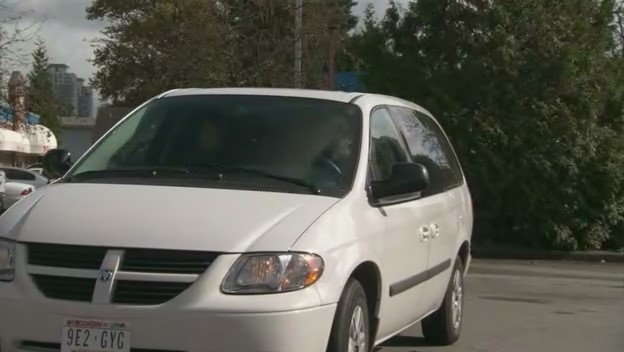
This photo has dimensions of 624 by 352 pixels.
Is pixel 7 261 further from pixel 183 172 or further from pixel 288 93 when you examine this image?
pixel 288 93

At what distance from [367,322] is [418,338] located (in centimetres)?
260

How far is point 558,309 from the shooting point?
10.4 m

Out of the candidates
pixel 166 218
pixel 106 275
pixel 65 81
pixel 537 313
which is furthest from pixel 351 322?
pixel 65 81

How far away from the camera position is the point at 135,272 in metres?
4.77

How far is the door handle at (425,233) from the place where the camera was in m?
6.52

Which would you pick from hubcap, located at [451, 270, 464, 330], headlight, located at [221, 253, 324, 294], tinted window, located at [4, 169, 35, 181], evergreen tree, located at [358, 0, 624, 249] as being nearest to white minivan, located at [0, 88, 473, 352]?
headlight, located at [221, 253, 324, 294]

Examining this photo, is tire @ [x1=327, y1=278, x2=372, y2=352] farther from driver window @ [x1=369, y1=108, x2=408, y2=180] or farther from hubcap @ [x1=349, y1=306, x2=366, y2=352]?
driver window @ [x1=369, y1=108, x2=408, y2=180]

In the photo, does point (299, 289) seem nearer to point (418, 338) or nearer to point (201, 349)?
point (201, 349)

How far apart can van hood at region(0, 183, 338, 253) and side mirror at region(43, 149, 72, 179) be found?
1176 mm

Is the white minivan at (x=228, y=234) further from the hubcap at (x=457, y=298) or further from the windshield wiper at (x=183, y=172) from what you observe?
the hubcap at (x=457, y=298)

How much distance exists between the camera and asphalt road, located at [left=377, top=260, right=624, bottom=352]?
8031 millimetres

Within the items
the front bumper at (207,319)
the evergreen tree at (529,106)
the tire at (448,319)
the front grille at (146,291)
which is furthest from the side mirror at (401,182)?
the evergreen tree at (529,106)

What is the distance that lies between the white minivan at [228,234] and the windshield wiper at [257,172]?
0.04 ft

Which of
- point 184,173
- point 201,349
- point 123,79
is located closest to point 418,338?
point 184,173
